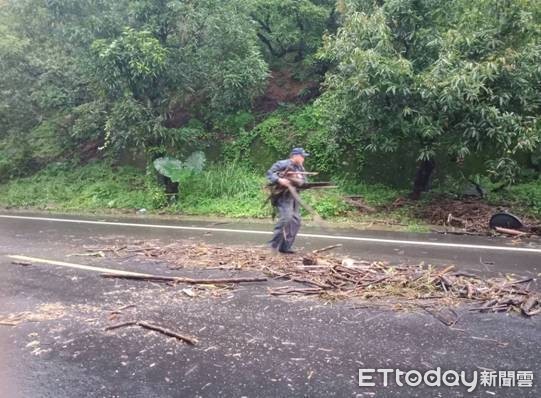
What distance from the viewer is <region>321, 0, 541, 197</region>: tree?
9688 mm

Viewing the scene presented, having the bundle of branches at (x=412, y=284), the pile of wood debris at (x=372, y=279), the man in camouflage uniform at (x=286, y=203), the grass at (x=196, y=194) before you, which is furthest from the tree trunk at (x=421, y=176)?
the bundle of branches at (x=412, y=284)

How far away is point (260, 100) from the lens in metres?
18.4

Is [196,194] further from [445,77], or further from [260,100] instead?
[445,77]

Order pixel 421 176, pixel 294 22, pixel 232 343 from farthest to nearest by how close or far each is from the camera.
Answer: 1. pixel 294 22
2. pixel 421 176
3. pixel 232 343

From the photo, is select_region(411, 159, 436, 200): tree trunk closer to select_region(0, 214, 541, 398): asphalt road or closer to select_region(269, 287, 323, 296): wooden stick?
select_region(0, 214, 541, 398): asphalt road

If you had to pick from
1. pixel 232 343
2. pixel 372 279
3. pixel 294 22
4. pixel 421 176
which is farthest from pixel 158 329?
pixel 294 22

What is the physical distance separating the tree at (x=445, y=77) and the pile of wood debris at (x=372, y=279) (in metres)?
4.18

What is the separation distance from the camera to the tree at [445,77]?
969cm

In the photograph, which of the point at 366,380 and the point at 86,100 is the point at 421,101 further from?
the point at 86,100

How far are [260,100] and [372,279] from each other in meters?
13.2

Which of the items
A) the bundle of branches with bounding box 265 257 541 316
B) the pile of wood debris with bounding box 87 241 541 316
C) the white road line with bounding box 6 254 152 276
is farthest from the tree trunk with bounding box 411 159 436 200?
the white road line with bounding box 6 254 152 276

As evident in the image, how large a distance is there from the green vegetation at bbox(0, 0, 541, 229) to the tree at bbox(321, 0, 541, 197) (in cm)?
4

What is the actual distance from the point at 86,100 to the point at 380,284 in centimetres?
1455

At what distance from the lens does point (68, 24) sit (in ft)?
47.2
